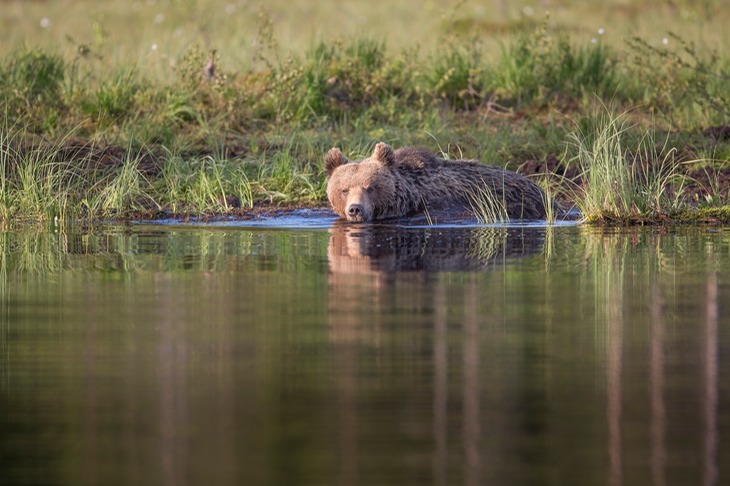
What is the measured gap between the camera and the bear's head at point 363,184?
12.6m

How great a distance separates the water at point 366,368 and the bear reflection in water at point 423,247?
0.06m

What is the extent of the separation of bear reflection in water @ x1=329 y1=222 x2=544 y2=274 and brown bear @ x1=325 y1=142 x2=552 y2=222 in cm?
54

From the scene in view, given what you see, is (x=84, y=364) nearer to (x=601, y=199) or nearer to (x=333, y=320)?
(x=333, y=320)

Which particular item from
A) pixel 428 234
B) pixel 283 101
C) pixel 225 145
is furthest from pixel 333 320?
pixel 283 101

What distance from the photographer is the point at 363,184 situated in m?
12.7

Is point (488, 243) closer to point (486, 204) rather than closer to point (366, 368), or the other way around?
point (486, 204)

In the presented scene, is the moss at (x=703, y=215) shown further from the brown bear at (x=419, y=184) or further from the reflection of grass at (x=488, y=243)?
the reflection of grass at (x=488, y=243)

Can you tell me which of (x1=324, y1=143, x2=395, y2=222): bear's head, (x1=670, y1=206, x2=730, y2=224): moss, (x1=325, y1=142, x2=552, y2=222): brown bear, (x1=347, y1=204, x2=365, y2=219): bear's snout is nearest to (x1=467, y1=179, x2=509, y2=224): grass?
(x1=325, y1=142, x2=552, y2=222): brown bear

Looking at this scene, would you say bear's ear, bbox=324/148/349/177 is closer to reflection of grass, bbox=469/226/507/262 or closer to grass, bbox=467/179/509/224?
grass, bbox=467/179/509/224

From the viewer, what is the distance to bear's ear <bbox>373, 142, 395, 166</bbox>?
12906mm

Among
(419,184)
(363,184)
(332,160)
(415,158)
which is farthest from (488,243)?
(332,160)

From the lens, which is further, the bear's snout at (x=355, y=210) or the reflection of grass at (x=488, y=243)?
the bear's snout at (x=355, y=210)

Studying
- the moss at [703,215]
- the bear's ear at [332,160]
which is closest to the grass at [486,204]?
the bear's ear at [332,160]

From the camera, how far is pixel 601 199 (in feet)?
39.7
